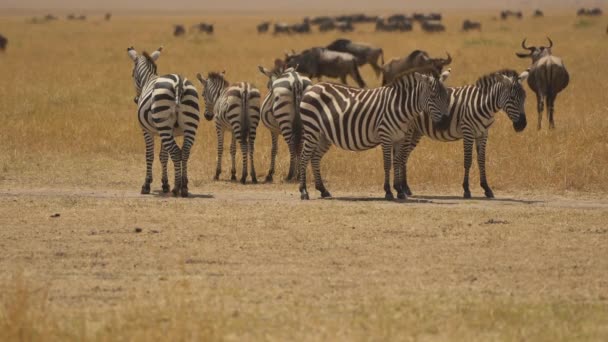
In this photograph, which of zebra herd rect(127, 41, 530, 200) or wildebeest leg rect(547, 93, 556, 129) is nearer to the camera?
zebra herd rect(127, 41, 530, 200)

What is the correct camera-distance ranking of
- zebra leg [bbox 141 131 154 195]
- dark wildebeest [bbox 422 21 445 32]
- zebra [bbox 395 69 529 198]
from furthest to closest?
1. dark wildebeest [bbox 422 21 445 32]
2. zebra leg [bbox 141 131 154 195]
3. zebra [bbox 395 69 529 198]

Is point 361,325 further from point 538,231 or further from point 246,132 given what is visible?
Answer: point 246,132

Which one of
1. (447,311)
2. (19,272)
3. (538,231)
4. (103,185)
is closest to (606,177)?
(538,231)

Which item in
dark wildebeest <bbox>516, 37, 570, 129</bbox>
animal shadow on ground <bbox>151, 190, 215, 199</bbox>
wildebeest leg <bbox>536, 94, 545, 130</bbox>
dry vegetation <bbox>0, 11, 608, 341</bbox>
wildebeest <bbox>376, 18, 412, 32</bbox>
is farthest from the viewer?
wildebeest <bbox>376, 18, 412, 32</bbox>

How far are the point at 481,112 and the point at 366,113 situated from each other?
1310 mm

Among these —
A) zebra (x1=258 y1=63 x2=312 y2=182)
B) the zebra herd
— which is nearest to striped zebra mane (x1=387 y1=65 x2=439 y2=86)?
the zebra herd

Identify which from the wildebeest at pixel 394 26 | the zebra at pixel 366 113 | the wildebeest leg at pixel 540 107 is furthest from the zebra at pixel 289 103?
the wildebeest at pixel 394 26

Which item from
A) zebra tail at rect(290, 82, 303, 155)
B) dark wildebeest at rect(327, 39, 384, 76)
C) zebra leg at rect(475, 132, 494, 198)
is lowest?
zebra leg at rect(475, 132, 494, 198)

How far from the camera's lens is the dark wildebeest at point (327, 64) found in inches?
1038

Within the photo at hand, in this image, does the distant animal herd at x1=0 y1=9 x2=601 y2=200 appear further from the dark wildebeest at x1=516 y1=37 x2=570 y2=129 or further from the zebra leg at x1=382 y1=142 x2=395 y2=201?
the dark wildebeest at x1=516 y1=37 x2=570 y2=129

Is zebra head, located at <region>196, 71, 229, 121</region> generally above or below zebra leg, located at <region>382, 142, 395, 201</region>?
above

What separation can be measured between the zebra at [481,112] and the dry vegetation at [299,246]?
22.1 inches

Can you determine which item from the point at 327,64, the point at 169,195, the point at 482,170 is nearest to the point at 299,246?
the point at 169,195

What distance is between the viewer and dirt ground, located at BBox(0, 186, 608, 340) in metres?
6.69
